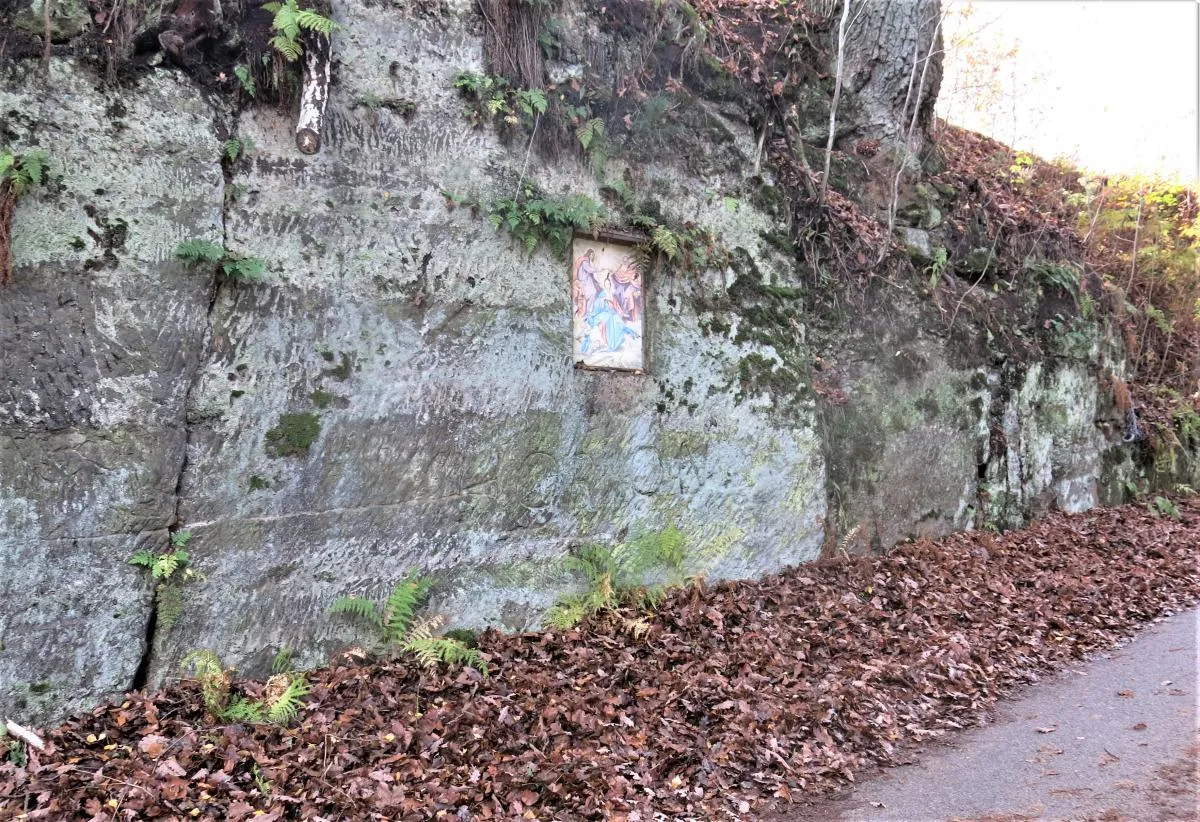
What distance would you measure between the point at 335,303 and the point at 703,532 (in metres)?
3.64

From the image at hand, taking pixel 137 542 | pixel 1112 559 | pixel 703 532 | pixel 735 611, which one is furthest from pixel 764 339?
pixel 137 542

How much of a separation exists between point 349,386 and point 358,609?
5.04ft

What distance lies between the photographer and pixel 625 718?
4.66 metres

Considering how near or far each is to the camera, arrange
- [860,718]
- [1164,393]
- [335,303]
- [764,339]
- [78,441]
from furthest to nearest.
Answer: [1164,393] < [764,339] < [335,303] < [860,718] < [78,441]

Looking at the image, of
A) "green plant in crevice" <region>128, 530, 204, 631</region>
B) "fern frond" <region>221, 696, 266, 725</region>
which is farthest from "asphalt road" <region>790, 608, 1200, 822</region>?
"green plant in crevice" <region>128, 530, 204, 631</region>

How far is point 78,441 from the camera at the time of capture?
442 cm

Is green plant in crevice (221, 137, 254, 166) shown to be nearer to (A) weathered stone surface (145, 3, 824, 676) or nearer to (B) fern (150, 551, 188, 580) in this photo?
(A) weathered stone surface (145, 3, 824, 676)

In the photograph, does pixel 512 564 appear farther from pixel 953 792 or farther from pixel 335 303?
pixel 953 792

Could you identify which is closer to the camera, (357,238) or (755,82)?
(357,238)

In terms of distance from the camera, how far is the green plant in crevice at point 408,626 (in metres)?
5.12

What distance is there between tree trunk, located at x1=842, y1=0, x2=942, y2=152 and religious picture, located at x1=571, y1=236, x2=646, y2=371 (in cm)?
452

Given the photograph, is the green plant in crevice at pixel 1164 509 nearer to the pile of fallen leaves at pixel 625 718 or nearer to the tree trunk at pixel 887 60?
the pile of fallen leaves at pixel 625 718

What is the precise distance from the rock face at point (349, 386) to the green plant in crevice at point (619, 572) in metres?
0.12

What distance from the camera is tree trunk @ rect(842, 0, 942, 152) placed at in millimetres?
9227
